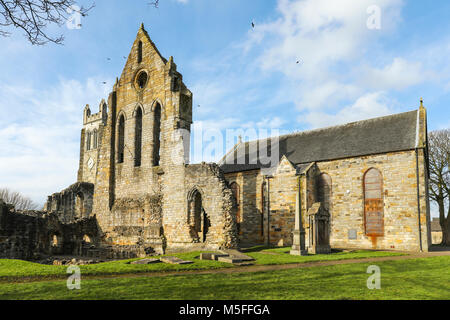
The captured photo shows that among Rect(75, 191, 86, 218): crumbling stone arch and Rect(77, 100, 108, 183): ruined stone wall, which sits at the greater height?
Rect(77, 100, 108, 183): ruined stone wall

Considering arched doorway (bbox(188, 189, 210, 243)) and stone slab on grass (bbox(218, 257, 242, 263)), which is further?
arched doorway (bbox(188, 189, 210, 243))

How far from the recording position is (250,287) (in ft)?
25.9

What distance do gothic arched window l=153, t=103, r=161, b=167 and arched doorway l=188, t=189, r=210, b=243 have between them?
11.4ft

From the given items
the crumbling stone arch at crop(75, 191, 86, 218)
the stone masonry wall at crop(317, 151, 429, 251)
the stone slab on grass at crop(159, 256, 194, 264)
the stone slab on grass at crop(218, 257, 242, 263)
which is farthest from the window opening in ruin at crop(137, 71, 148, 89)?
the stone slab on grass at crop(218, 257, 242, 263)

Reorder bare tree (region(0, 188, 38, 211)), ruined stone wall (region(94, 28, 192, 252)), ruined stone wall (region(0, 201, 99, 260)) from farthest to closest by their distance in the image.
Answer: bare tree (region(0, 188, 38, 211)), ruined stone wall (region(94, 28, 192, 252)), ruined stone wall (region(0, 201, 99, 260))

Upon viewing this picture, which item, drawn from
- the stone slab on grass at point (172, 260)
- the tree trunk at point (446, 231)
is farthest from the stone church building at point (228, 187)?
the tree trunk at point (446, 231)

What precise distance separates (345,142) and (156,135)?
43.6 feet

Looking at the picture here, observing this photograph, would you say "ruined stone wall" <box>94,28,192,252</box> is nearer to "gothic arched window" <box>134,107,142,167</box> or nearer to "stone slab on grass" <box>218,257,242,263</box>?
"gothic arched window" <box>134,107,142,167</box>

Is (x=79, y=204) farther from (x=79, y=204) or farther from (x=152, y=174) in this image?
(x=152, y=174)

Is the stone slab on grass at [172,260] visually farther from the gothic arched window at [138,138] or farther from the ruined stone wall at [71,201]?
the ruined stone wall at [71,201]

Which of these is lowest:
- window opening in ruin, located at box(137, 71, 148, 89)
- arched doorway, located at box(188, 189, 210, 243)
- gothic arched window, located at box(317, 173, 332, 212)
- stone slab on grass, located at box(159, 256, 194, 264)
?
stone slab on grass, located at box(159, 256, 194, 264)

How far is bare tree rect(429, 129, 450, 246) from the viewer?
2820cm

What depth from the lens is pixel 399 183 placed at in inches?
812
